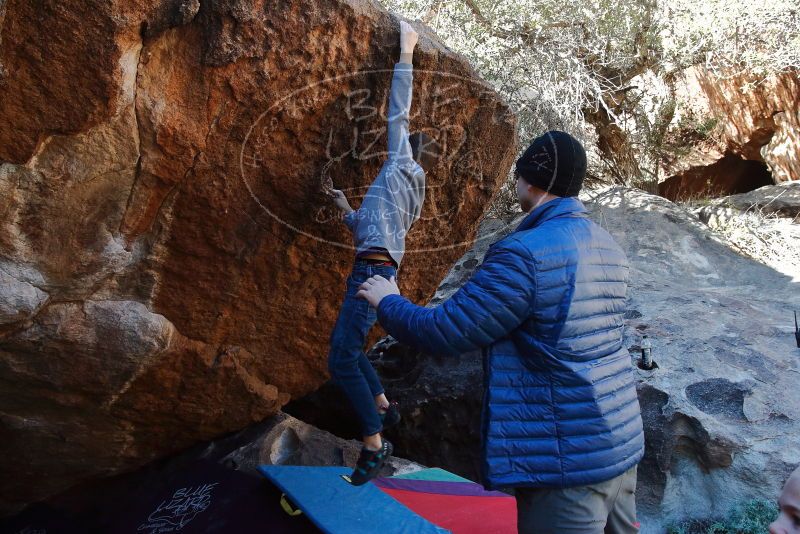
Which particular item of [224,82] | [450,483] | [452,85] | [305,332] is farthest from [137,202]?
[450,483]

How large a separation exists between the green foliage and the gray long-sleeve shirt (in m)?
2.43

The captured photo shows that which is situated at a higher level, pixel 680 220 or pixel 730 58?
pixel 730 58

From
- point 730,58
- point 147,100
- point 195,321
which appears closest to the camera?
point 147,100

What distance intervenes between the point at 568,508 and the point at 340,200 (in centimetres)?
181

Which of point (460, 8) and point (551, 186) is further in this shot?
point (460, 8)

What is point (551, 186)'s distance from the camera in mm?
2123

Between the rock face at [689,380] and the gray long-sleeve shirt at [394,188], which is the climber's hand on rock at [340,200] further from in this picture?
the rock face at [689,380]

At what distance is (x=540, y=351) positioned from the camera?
194cm

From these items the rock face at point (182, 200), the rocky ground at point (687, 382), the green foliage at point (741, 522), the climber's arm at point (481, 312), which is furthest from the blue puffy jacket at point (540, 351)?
the green foliage at point (741, 522)

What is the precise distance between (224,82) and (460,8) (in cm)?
474

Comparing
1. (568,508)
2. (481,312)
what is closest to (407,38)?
(481,312)

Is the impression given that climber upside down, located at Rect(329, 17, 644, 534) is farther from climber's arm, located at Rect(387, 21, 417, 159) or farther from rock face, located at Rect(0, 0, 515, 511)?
rock face, located at Rect(0, 0, 515, 511)

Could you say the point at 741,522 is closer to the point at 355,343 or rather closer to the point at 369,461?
the point at 369,461

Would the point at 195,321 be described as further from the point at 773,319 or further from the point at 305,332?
the point at 773,319
